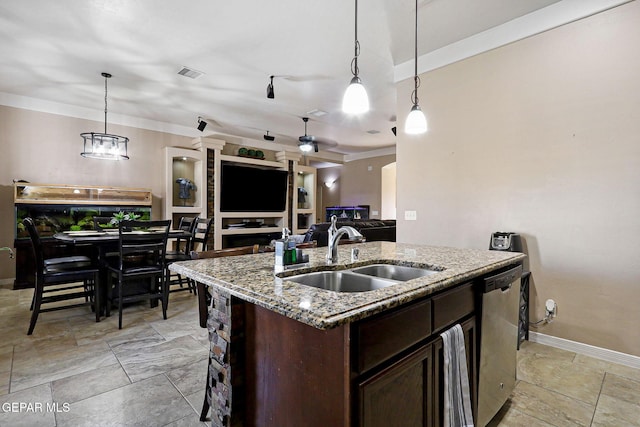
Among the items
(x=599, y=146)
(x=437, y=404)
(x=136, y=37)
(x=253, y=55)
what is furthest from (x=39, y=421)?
(x=599, y=146)

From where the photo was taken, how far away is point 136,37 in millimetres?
3139

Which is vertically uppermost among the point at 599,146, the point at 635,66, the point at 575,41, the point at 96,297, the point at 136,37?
the point at 136,37

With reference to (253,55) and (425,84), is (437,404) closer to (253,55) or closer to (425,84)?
(425,84)

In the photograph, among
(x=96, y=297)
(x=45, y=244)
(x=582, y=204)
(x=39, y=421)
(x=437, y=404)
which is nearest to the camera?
(x=437, y=404)

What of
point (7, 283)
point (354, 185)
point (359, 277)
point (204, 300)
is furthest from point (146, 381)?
point (354, 185)

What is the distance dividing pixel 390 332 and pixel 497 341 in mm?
1001

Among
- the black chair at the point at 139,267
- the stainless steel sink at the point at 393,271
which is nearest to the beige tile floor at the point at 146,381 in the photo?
the black chair at the point at 139,267

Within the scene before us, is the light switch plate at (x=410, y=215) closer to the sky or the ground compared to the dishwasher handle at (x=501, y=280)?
closer to the sky

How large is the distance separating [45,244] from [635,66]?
6.98m

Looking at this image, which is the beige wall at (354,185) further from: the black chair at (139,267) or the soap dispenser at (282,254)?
the soap dispenser at (282,254)

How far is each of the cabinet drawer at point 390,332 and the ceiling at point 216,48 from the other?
2631mm

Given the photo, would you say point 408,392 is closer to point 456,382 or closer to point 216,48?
point 456,382

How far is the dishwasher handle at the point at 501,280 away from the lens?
1.51 metres

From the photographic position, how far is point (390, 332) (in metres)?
1.02
